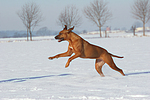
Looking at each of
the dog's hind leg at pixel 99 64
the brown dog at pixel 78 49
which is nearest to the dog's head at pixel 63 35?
the brown dog at pixel 78 49

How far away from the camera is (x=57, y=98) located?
4.42 meters

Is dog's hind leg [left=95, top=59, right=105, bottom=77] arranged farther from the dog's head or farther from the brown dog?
the dog's head

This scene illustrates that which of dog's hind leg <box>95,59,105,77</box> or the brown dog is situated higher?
the brown dog

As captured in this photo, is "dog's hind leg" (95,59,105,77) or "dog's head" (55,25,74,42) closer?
"dog's head" (55,25,74,42)

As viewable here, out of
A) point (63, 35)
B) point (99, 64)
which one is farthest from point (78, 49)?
point (99, 64)

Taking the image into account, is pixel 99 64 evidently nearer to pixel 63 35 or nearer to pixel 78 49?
pixel 78 49

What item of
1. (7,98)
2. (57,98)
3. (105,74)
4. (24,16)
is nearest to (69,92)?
(57,98)

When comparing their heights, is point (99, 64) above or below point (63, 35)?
below

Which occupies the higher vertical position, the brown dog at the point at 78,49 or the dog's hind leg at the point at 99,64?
the brown dog at the point at 78,49

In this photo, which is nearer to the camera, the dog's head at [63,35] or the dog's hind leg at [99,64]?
the dog's head at [63,35]

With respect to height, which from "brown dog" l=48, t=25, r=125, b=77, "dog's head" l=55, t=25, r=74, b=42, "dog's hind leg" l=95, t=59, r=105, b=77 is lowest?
"dog's hind leg" l=95, t=59, r=105, b=77

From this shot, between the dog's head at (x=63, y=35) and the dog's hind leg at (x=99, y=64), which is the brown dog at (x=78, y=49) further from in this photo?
the dog's hind leg at (x=99, y=64)

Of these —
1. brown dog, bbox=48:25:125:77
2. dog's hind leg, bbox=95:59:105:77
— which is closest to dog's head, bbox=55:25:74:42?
brown dog, bbox=48:25:125:77

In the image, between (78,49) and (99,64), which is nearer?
(78,49)
